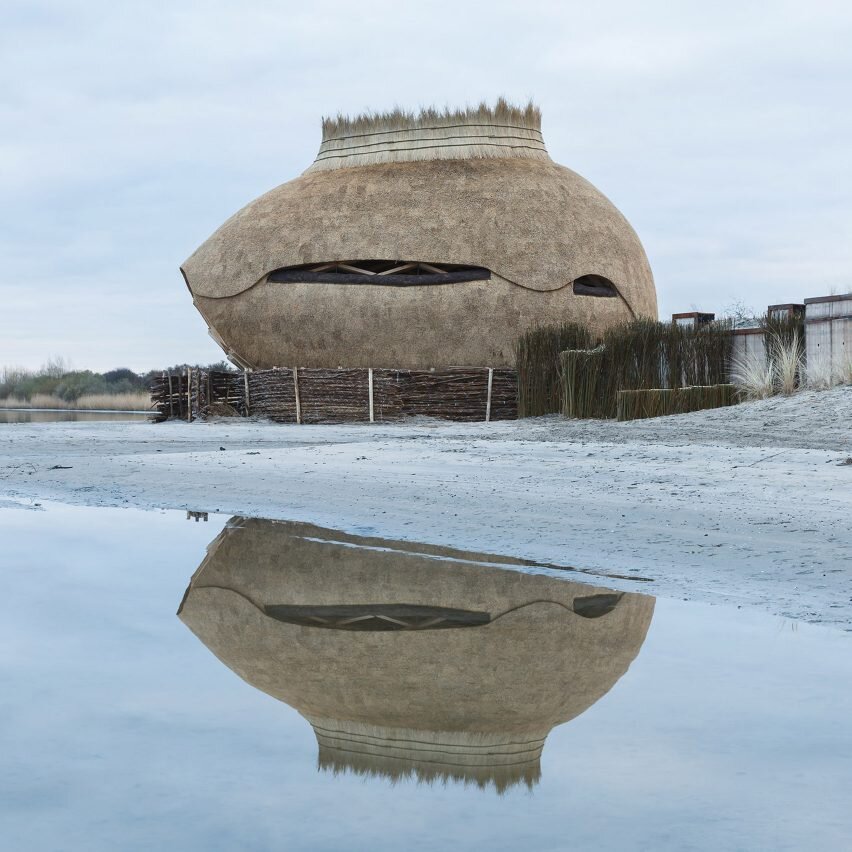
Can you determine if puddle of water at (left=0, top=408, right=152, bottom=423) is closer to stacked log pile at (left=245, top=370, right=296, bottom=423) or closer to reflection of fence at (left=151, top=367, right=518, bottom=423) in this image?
stacked log pile at (left=245, top=370, right=296, bottom=423)

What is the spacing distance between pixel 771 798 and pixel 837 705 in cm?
82

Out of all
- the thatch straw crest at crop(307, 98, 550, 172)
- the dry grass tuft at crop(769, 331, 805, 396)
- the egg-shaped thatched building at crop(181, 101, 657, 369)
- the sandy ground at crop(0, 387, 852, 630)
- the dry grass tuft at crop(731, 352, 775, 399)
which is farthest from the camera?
the thatch straw crest at crop(307, 98, 550, 172)

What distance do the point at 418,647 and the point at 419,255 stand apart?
18.5 metres

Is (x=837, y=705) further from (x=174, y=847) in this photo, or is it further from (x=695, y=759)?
(x=174, y=847)

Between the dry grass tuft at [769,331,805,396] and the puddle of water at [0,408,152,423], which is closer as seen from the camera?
the dry grass tuft at [769,331,805,396]

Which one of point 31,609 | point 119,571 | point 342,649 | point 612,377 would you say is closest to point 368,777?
point 342,649

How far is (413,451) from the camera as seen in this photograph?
11023 mm

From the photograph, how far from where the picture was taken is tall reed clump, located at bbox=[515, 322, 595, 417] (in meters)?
18.5

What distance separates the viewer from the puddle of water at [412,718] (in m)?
2.37

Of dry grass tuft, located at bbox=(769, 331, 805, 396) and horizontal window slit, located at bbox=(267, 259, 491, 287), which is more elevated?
horizontal window slit, located at bbox=(267, 259, 491, 287)

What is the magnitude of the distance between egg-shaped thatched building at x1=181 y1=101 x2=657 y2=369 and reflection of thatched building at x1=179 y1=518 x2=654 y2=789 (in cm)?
1599

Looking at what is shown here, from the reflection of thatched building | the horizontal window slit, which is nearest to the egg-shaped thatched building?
the horizontal window slit

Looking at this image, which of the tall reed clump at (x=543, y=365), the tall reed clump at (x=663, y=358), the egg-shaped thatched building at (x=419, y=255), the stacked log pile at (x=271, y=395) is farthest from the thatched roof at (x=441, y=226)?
the tall reed clump at (x=663, y=358)

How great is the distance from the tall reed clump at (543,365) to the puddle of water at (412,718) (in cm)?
1330
